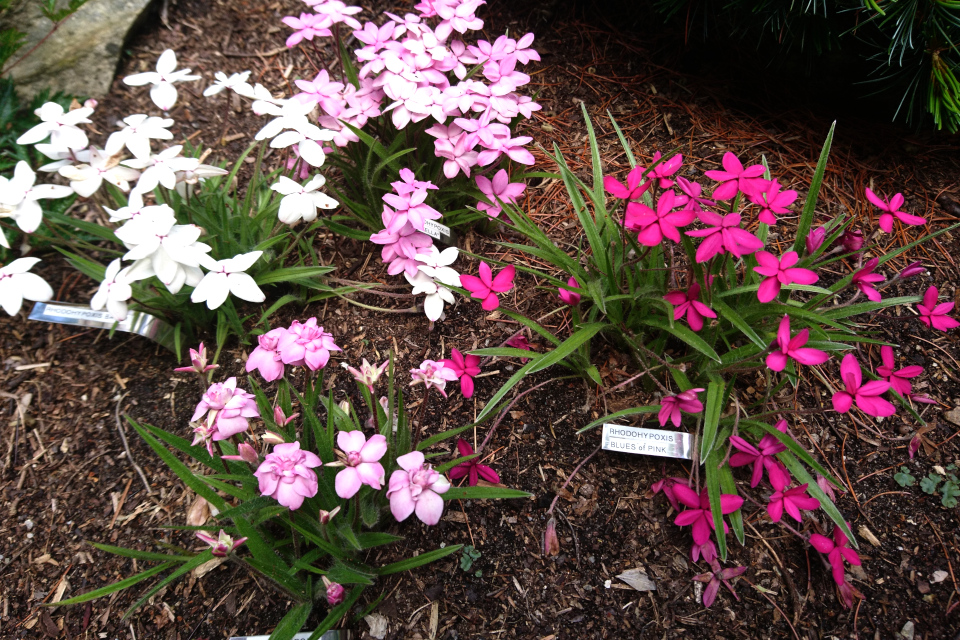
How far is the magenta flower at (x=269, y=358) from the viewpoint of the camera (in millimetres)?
1118

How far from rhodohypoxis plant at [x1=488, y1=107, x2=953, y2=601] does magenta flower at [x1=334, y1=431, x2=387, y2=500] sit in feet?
1.20

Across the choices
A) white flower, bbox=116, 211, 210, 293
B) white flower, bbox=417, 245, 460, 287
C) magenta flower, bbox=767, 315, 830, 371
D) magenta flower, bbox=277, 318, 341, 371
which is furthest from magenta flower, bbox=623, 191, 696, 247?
white flower, bbox=116, 211, 210, 293

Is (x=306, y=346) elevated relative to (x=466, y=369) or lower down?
elevated

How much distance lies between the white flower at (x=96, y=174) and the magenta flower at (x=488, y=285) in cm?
89

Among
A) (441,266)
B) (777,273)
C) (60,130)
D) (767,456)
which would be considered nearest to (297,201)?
(441,266)

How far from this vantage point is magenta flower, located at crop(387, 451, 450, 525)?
1.01 meters

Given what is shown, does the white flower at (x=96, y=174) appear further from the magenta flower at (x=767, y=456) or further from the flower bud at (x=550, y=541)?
the magenta flower at (x=767, y=456)

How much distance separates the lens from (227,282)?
131 centimetres

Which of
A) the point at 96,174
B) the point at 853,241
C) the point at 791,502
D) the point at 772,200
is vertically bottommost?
the point at 791,502

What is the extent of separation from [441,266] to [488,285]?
229 mm

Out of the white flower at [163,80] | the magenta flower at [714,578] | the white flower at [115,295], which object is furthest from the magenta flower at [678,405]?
the white flower at [163,80]

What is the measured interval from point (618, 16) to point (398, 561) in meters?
2.19

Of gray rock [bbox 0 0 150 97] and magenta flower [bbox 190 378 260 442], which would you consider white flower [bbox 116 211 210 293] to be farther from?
gray rock [bbox 0 0 150 97]

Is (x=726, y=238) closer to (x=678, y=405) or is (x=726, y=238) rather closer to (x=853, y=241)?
(x=678, y=405)
